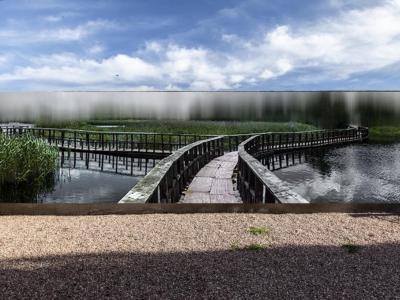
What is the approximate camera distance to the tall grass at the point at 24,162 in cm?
1916

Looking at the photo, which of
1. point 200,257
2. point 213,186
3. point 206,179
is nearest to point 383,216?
point 200,257

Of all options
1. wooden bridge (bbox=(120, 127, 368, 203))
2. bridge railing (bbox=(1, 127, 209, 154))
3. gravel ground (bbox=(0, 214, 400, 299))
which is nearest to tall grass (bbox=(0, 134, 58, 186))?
wooden bridge (bbox=(120, 127, 368, 203))

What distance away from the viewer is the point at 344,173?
3219 cm

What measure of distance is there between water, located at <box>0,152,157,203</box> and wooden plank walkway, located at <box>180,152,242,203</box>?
545 cm

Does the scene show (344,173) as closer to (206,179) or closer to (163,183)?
(206,179)

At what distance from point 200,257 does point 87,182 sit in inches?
851

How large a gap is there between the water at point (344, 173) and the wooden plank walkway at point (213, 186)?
703 centimetres

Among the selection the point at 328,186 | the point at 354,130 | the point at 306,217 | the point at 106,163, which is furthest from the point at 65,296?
the point at 354,130

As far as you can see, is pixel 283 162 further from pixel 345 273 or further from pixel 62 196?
pixel 345 273

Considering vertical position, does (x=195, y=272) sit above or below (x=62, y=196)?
above

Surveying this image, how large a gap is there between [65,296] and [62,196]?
60.0 ft

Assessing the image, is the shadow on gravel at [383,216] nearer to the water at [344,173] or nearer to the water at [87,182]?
the water at [87,182]

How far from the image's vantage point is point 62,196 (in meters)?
21.4

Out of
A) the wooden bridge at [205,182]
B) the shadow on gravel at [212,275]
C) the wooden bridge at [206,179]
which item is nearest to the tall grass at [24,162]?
the wooden bridge at [206,179]
